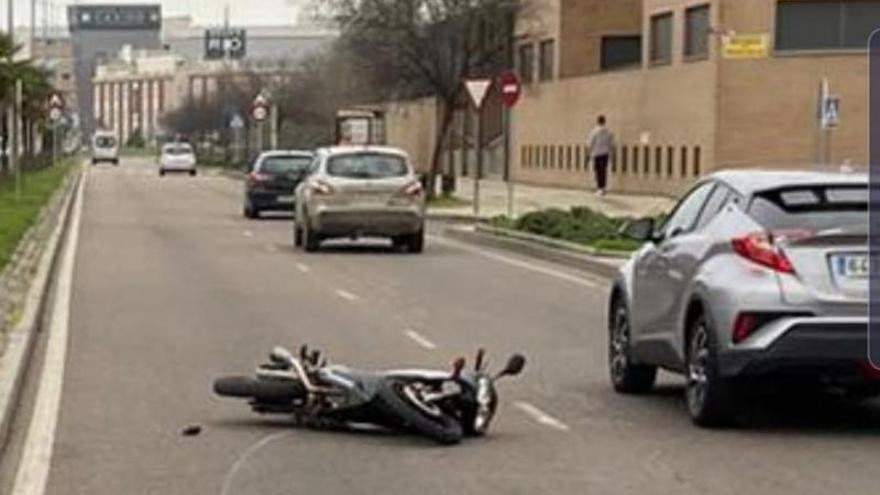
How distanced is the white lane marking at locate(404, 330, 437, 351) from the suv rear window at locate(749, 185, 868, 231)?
5242 mm

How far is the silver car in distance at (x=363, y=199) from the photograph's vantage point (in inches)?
1344

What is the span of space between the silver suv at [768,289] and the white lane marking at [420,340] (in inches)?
171

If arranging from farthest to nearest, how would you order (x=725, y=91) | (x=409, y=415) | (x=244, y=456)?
(x=725, y=91), (x=409, y=415), (x=244, y=456)

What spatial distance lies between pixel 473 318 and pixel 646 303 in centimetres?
704

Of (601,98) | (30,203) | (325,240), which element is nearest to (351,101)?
(601,98)

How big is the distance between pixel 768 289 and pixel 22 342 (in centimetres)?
661

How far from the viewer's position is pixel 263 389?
13.1m

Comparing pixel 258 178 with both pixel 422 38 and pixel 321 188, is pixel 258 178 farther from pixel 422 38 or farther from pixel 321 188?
pixel 321 188

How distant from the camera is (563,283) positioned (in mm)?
27750

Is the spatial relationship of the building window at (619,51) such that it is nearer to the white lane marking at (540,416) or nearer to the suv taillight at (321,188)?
the suv taillight at (321,188)

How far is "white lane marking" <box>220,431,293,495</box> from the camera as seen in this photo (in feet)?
36.5

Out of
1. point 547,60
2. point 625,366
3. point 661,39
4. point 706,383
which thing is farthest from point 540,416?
point 547,60

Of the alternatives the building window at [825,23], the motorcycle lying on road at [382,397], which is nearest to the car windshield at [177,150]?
the building window at [825,23]

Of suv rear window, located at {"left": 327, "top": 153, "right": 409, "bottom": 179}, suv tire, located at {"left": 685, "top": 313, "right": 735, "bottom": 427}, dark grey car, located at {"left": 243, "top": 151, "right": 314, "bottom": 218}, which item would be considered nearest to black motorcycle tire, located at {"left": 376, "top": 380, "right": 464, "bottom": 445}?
suv tire, located at {"left": 685, "top": 313, "right": 735, "bottom": 427}
